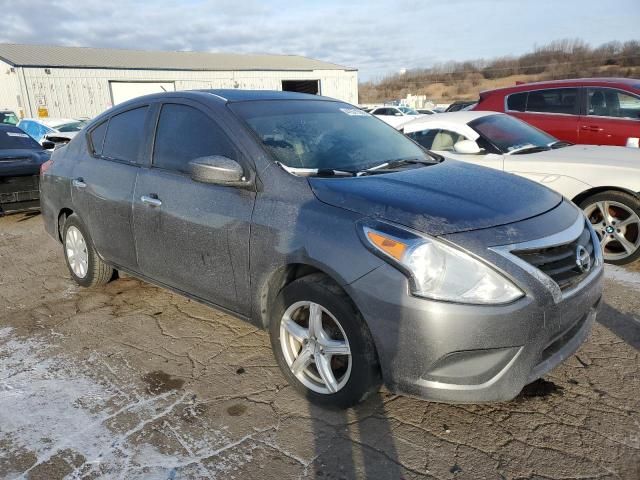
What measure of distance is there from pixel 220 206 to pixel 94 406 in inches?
52.1

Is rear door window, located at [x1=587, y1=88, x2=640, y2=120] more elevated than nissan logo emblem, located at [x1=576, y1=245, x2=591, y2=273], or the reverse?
rear door window, located at [x1=587, y1=88, x2=640, y2=120]

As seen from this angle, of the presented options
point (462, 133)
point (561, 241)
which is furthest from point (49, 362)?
point (462, 133)

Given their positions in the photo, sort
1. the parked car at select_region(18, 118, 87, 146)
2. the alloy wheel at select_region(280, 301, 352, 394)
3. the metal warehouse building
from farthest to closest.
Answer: the metal warehouse building < the parked car at select_region(18, 118, 87, 146) < the alloy wheel at select_region(280, 301, 352, 394)

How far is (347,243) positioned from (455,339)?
658mm

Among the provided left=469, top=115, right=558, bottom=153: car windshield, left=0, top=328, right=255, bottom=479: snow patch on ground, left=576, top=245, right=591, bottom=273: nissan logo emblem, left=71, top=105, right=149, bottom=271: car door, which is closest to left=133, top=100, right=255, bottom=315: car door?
left=71, top=105, right=149, bottom=271: car door

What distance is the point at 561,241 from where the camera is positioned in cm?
253

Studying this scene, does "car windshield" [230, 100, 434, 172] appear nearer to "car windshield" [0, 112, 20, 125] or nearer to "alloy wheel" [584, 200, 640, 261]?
"alloy wheel" [584, 200, 640, 261]

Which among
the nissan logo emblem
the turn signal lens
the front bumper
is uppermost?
the turn signal lens

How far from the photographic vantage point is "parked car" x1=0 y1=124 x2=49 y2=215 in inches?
285

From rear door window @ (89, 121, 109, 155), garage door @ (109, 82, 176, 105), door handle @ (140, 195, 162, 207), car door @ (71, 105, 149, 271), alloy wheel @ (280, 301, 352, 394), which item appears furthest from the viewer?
garage door @ (109, 82, 176, 105)

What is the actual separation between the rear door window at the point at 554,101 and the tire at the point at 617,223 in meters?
2.66

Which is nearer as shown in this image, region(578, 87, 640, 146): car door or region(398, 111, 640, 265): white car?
region(398, 111, 640, 265): white car

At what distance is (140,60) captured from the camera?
3269cm

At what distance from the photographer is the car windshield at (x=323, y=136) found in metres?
3.13
